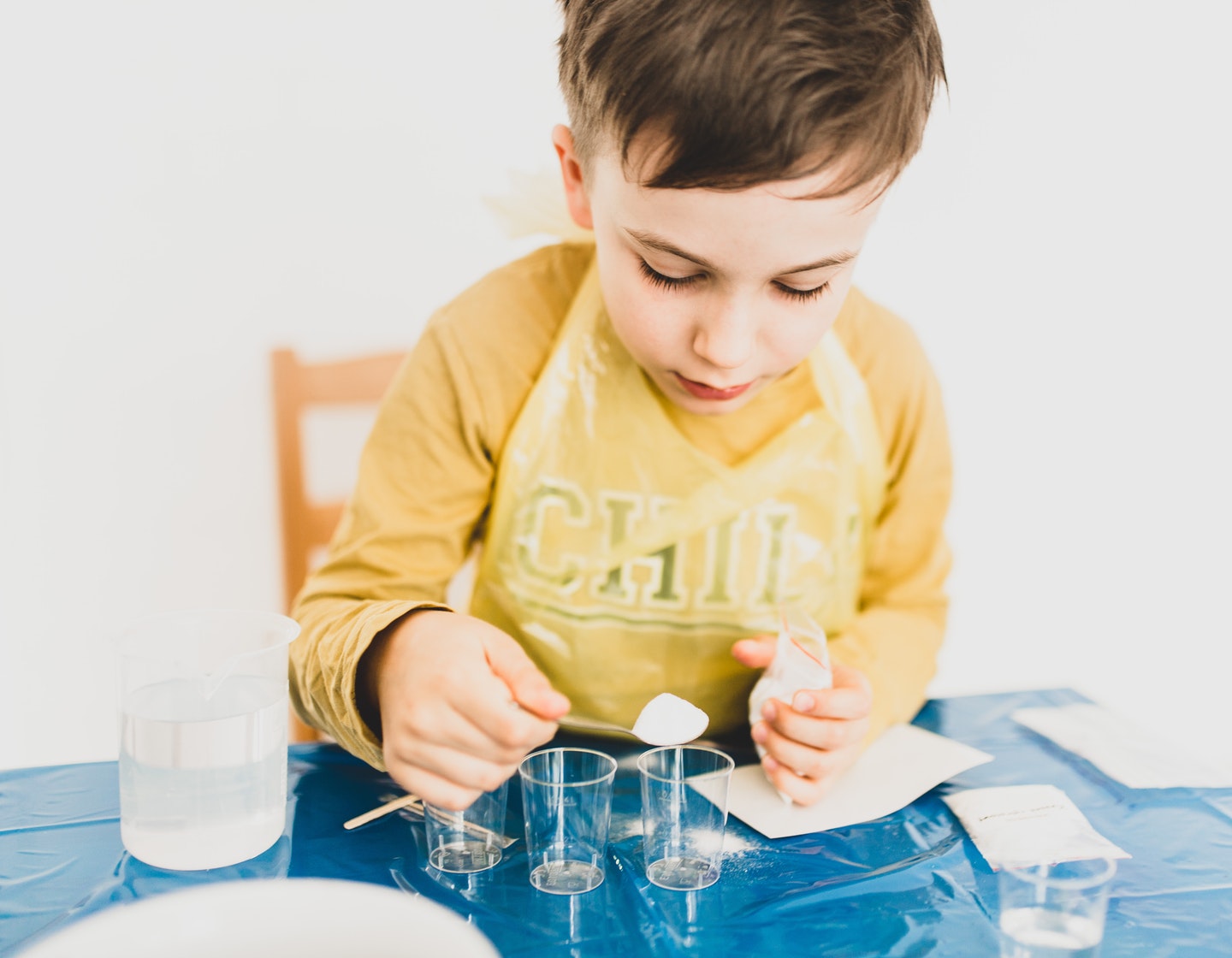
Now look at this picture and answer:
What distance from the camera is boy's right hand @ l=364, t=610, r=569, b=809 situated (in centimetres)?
67

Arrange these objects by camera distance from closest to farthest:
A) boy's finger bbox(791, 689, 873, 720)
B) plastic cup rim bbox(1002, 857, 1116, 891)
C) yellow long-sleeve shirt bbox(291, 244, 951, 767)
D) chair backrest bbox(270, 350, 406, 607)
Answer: plastic cup rim bbox(1002, 857, 1116, 891), boy's finger bbox(791, 689, 873, 720), yellow long-sleeve shirt bbox(291, 244, 951, 767), chair backrest bbox(270, 350, 406, 607)

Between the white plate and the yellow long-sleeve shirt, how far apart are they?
39cm

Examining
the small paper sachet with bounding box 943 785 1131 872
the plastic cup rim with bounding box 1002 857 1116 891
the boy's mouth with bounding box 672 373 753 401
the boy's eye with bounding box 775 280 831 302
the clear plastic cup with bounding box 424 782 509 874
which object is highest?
the boy's eye with bounding box 775 280 831 302

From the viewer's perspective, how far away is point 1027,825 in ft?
2.49

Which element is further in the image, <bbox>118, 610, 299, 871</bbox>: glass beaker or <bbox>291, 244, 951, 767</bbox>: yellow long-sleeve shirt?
<bbox>291, 244, 951, 767</bbox>: yellow long-sleeve shirt

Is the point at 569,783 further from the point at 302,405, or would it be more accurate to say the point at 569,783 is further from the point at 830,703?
the point at 302,405

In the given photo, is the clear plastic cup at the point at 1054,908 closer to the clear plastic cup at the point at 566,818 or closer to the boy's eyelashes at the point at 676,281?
the clear plastic cup at the point at 566,818

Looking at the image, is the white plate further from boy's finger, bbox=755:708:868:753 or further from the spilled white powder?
boy's finger, bbox=755:708:868:753

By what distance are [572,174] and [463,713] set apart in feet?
1.42

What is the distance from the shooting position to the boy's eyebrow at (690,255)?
72cm

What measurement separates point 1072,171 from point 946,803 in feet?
4.62

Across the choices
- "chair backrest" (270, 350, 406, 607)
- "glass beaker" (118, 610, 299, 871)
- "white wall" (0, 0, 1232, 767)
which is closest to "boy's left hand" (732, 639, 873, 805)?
"glass beaker" (118, 610, 299, 871)

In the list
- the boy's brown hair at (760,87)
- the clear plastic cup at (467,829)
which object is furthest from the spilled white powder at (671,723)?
the boy's brown hair at (760,87)

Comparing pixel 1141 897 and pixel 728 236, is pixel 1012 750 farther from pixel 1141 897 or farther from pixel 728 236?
pixel 728 236
